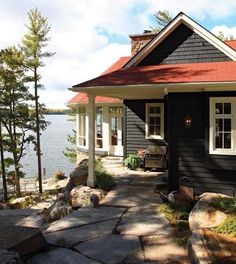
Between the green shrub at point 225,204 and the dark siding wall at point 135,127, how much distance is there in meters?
8.19

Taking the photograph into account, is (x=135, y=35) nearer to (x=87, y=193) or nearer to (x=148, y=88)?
(x=148, y=88)

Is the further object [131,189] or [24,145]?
[24,145]

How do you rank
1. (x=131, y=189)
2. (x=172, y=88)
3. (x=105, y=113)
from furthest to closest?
(x=105, y=113), (x=131, y=189), (x=172, y=88)

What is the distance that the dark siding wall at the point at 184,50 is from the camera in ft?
41.9

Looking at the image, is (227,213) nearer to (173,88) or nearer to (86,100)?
(173,88)

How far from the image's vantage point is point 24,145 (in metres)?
25.2

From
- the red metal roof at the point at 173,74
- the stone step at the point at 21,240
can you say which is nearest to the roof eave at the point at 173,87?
the red metal roof at the point at 173,74

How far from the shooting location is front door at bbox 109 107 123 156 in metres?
19.3

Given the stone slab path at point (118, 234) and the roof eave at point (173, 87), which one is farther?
the roof eave at point (173, 87)

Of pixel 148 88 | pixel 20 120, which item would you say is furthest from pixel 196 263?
pixel 20 120

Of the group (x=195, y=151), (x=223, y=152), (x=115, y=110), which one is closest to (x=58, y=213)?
(x=195, y=151)

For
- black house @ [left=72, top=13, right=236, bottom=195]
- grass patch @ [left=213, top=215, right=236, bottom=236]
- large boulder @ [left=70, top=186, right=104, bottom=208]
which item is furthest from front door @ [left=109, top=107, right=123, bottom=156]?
grass patch @ [left=213, top=215, right=236, bottom=236]

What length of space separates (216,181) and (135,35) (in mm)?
9665

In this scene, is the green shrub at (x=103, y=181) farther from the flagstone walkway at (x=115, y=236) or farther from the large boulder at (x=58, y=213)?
the large boulder at (x=58, y=213)
